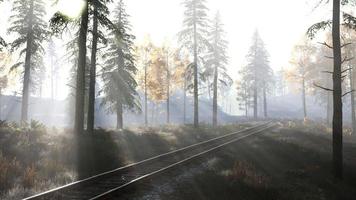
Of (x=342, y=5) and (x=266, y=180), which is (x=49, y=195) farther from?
(x=342, y=5)

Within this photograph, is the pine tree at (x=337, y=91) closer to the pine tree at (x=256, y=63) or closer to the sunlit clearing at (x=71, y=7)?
the sunlit clearing at (x=71, y=7)

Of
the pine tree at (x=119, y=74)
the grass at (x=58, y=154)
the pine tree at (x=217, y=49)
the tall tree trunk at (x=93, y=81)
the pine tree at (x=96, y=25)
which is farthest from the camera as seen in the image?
the pine tree at (x=217, y=49)

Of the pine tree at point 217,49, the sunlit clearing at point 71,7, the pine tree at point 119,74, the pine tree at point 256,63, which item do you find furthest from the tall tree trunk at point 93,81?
the pine tree at point 256,63

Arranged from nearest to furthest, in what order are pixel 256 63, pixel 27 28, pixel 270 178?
pixel 270 178 → pixel 27 28 → pixel 256 63

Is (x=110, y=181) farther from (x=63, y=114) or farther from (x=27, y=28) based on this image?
(x=63, y=114)

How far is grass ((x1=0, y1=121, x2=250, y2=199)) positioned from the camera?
11.7 metres

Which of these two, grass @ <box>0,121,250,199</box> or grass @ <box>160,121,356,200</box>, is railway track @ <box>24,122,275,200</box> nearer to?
grass @ <box>0,121,250,199</box>

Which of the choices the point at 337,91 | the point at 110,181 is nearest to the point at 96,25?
the point at 110,181

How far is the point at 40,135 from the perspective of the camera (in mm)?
18953

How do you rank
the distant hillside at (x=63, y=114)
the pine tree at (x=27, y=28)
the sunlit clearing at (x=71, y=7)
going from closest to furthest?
the sunlit clearing at (x=71, y=7) → the pine tree at (x=27, y=28) → the distant hillside at (x=63, y=114)

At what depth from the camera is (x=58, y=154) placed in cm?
1631

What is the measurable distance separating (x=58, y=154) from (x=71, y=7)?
29.1 ft

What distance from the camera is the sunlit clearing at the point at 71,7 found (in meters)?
20.0

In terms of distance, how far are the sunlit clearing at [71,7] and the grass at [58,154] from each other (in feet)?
21.9
